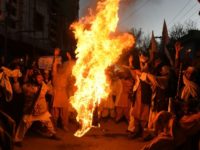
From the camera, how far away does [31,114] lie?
10453 mm

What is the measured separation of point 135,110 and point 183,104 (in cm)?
426

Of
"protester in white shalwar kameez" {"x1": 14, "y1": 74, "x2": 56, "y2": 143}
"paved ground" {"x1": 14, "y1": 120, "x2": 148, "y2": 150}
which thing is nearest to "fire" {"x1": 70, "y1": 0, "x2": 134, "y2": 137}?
"paved ground" {"x1": 14, "y1": 120, "x2": 148, "y2": 150}

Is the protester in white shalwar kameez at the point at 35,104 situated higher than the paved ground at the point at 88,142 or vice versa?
the protester in white shalwar kameez at the point at 35,104

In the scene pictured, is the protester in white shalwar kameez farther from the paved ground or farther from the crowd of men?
the paved ground

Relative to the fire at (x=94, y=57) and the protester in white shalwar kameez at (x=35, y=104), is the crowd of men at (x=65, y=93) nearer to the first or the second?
the protester in white shalwar kameez at (x=35, y=104)

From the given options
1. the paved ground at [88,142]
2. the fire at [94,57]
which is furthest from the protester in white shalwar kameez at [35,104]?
the fire at [94,57]

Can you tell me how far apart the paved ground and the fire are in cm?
47

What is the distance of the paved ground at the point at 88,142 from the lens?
32.6 feet

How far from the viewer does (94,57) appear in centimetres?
1214

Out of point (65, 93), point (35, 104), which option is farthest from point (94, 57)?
point (35, 104)

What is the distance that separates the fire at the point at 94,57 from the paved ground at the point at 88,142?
47cm

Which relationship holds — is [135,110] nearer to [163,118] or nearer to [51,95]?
[51,95]

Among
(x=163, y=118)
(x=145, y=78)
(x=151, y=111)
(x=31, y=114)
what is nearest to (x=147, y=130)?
(x=151, y=111)

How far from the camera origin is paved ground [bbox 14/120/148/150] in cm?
994
